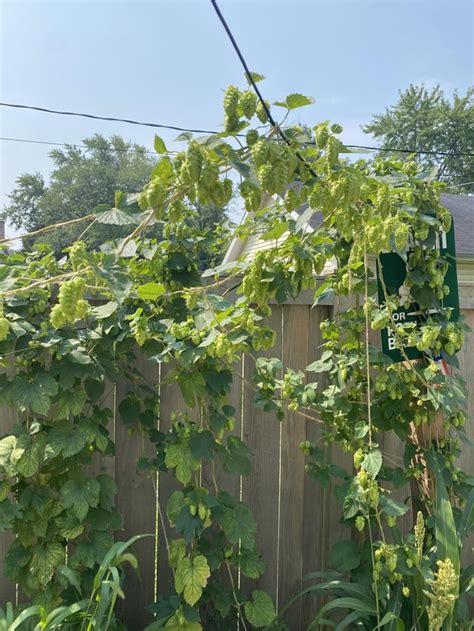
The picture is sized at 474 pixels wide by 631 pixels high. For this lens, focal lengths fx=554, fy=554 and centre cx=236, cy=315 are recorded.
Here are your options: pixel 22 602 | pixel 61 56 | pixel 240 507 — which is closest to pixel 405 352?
pixel 240 507

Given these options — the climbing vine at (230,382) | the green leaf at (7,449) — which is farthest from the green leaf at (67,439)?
the green leaf at (7,449)

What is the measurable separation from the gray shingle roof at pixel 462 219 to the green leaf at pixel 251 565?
5626 mm

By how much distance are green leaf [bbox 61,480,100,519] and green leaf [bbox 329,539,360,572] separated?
0.82 metres

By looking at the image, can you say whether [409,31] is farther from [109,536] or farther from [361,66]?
[109,536]

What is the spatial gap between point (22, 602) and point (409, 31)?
20052 mm

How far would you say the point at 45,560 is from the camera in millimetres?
1616

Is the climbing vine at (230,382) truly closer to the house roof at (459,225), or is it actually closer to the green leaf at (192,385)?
the green leaf at (192,385)

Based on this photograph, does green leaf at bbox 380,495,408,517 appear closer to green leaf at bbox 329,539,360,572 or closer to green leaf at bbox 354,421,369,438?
green leaf at bbox 354,421,369,438

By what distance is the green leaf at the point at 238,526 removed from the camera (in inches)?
63.7

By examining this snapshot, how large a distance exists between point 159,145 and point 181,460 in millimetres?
863

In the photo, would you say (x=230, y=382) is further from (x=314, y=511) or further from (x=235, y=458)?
(x=314, y=511)

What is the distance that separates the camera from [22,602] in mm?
1867

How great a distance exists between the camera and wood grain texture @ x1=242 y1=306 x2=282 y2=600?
6.89ft

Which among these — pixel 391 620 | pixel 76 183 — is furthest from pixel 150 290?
pixel 76 183
